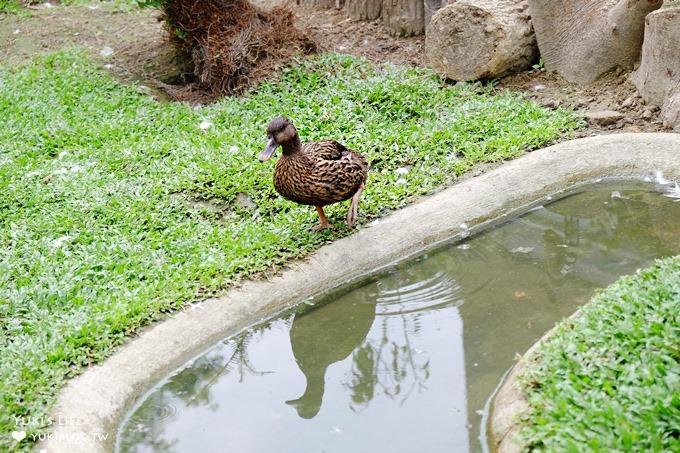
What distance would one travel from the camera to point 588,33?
28.6 ft

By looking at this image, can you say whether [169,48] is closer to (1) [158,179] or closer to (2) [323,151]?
(1) [158,179]

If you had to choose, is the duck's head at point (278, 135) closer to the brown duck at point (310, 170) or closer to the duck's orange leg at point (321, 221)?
the brown duck at point (310, 170)

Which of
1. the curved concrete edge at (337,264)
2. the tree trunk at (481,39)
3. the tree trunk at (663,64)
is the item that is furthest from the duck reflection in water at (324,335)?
Result: the tree trunk at (481,39)

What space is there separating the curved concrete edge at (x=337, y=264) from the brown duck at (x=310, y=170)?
0.35 meters

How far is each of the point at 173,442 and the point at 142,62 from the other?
6.82m

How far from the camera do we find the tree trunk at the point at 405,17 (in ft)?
33.7

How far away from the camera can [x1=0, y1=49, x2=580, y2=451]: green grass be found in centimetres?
531

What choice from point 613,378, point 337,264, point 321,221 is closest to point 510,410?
point 613,378

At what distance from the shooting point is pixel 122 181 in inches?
291

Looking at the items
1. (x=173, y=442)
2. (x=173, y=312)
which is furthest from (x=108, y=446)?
(x=173, y=312)

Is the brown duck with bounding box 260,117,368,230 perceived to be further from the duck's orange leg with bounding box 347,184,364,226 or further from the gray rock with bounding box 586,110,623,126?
the gray rock with bounding box 586,110,623,126

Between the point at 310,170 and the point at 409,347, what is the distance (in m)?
1.52

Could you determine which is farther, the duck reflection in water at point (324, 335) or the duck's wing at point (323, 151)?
the duck's wing at point (323, 151)

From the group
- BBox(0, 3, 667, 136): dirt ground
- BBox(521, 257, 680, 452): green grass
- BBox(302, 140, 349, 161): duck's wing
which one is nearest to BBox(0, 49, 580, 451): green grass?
BBox(0, 3, 667, 136): dirt ground
